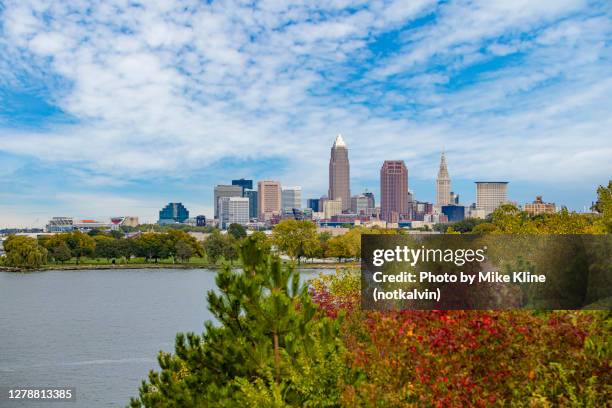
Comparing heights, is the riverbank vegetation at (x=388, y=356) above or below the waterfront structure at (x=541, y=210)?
below

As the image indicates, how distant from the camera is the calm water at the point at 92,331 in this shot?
25.4m

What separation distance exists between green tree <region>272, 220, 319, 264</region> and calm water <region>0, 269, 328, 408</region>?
2833 centimetres

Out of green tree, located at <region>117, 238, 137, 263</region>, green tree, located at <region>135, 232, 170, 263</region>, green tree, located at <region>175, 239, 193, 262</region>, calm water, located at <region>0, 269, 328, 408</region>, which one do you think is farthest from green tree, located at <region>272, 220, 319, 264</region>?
calm water, located at <region>0, 269, 328, 408</region>

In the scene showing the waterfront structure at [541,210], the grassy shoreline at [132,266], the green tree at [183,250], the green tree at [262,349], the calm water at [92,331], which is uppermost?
the waterfront structure at [541,210]

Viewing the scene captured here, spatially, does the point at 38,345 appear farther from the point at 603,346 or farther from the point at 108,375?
the point at 603,346

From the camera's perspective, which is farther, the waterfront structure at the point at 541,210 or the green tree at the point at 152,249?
the green tree at the point at 152,249

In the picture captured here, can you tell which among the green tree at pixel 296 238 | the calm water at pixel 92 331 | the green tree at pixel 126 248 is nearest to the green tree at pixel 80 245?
the green tree at pixel 126 248

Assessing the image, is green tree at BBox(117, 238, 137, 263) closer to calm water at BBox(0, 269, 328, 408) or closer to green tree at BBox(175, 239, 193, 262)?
green tree at BBox(175, 239, 193, 262)

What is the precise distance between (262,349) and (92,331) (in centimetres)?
2915

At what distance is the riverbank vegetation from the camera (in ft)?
21.1

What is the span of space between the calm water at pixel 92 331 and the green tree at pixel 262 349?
12.2m

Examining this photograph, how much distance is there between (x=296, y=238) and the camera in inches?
3743

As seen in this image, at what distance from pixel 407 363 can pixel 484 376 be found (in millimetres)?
848

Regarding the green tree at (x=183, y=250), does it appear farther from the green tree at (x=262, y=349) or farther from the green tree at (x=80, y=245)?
the green tree at (x=262, y=349)
